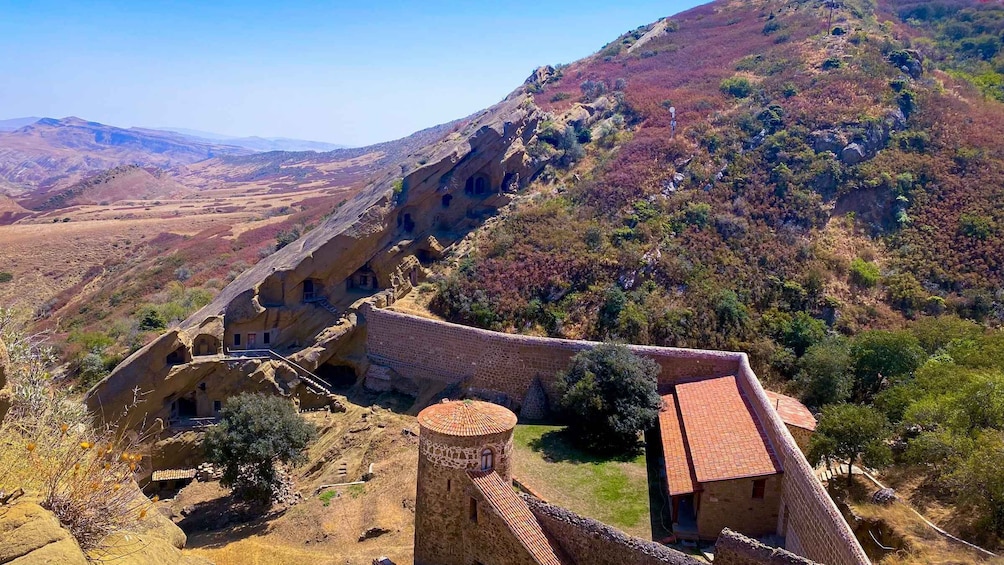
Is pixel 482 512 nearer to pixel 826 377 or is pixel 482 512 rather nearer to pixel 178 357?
pixel 826 377

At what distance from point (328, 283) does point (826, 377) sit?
22236 millimetres

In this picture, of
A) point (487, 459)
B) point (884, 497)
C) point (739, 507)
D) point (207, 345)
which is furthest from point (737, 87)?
point (487, 459)

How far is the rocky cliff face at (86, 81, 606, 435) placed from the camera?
26141 mm

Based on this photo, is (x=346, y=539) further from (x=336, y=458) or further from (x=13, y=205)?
(x=13, y=205)

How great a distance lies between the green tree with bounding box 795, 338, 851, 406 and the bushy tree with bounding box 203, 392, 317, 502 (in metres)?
18.0

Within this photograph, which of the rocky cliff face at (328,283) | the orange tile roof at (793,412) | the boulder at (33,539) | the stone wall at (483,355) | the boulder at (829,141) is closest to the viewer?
the boulder at (33,539)

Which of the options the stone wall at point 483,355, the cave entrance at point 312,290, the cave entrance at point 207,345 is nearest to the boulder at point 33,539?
the stone wall at point 483,355

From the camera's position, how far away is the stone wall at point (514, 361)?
15.6 meters

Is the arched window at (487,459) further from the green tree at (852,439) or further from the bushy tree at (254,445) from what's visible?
the bushy tree at (254,445)

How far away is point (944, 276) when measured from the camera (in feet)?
93.3

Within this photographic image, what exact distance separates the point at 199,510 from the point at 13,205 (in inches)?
3818

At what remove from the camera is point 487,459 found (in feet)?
47.8

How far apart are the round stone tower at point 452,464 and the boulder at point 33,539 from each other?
26.5ft

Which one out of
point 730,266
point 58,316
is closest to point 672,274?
point 730,266
